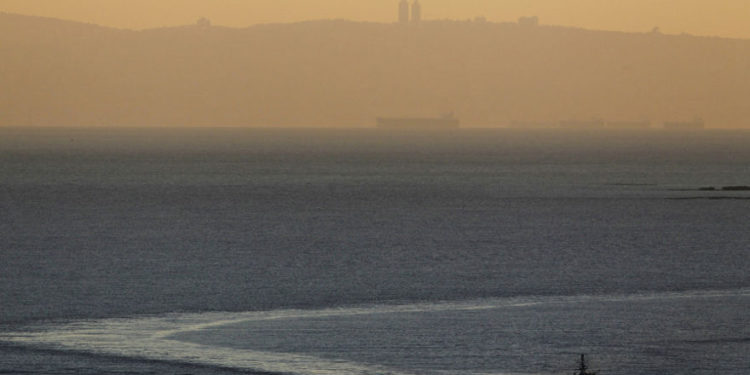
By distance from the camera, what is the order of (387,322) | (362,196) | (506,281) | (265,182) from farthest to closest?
(265,182) → (362,196) → (506,281) → (387,322)

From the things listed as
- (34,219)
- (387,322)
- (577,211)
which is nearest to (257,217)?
(34,219)

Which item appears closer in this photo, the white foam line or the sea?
the white foam line

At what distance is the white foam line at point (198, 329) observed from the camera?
114 ft

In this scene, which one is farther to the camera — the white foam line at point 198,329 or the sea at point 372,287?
the sea at point 372,287

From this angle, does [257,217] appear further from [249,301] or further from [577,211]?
[249,301]

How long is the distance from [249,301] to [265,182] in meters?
118

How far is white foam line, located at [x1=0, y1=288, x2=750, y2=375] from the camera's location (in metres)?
34.7

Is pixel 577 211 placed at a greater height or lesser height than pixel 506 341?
greater

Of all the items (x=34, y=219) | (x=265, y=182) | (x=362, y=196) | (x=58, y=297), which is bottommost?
(x=58, y=297)

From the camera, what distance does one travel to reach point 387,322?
140 ft

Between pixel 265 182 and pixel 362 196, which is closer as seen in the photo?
pixel 362 196

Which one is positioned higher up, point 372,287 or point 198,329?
point 372,287

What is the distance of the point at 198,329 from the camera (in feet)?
134

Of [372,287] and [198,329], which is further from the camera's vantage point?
[372,287]
